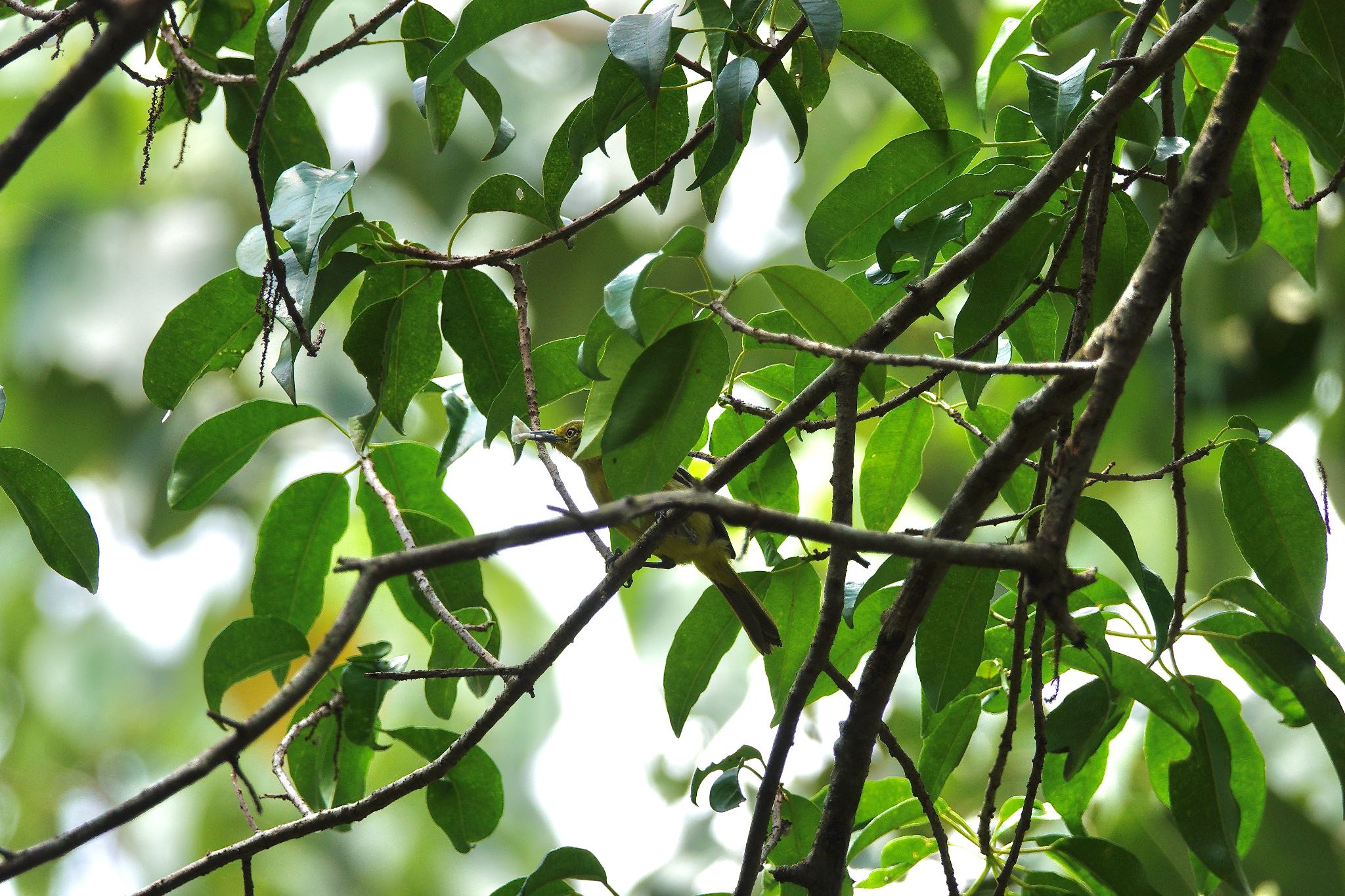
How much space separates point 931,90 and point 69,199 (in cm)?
841

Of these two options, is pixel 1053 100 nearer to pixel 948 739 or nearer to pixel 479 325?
pixel 479 325

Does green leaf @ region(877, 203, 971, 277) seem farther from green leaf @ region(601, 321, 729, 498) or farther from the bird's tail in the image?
the bird's tail

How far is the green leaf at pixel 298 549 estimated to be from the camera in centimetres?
229

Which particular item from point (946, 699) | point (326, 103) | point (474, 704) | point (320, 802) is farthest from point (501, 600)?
point (946, 699)

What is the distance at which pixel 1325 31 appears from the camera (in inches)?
72.2

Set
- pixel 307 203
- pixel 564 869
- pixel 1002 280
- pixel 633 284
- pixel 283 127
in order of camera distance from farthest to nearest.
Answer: pixel 283 127
pixel 564 869
pixel 1002 280
pixel 307 203
pixel 633 284

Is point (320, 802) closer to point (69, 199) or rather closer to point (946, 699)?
point (946, 699)

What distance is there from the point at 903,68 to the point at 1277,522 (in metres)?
1.02

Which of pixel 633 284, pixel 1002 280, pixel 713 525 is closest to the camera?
→ pixel 633 284

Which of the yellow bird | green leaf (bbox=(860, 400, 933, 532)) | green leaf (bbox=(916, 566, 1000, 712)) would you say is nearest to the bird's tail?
Result: the yellow bird

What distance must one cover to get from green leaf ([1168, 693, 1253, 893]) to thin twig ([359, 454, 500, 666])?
1219mm

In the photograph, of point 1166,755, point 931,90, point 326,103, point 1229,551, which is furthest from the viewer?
point 326,103

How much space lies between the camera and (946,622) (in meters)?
1.85

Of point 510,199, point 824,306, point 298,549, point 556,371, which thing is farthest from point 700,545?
point 824,306
